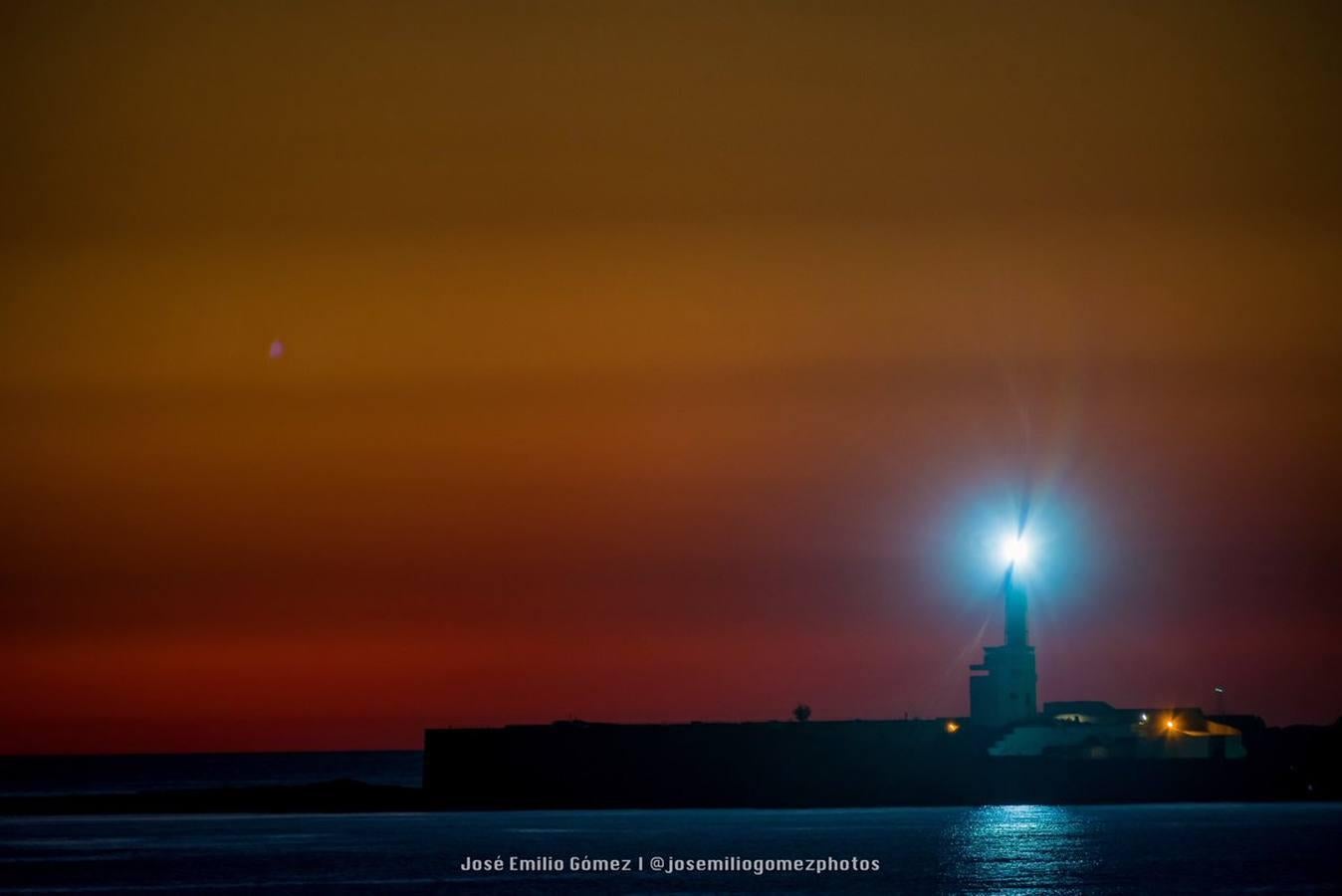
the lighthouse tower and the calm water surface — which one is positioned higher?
the lighthouse tower

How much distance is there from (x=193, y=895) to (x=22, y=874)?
43.7 feet

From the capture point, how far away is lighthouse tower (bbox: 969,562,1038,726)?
10588 centimetres

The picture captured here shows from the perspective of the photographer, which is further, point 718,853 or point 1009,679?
point 1009,679

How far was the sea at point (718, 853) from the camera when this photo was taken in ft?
221

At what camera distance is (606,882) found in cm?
6581

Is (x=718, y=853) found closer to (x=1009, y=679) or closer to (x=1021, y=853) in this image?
(x=1021, y=853)

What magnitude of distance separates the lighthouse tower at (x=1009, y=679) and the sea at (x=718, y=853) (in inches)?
239

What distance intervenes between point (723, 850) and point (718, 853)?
5.24 ft

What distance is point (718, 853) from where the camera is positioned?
7688 cm

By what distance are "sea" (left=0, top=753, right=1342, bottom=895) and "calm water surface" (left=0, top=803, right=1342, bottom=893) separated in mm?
150

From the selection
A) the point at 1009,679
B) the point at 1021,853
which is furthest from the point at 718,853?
the point at 1009,679

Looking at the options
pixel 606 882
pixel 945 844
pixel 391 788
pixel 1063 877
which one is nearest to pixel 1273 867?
pixel 1063 877

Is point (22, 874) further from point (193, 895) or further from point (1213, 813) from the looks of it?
point (1213, 813)

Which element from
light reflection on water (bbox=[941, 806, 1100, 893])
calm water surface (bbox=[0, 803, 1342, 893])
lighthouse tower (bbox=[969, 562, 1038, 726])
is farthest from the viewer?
lighthouse tower (bbox=[969, 562, 1038, 726])
